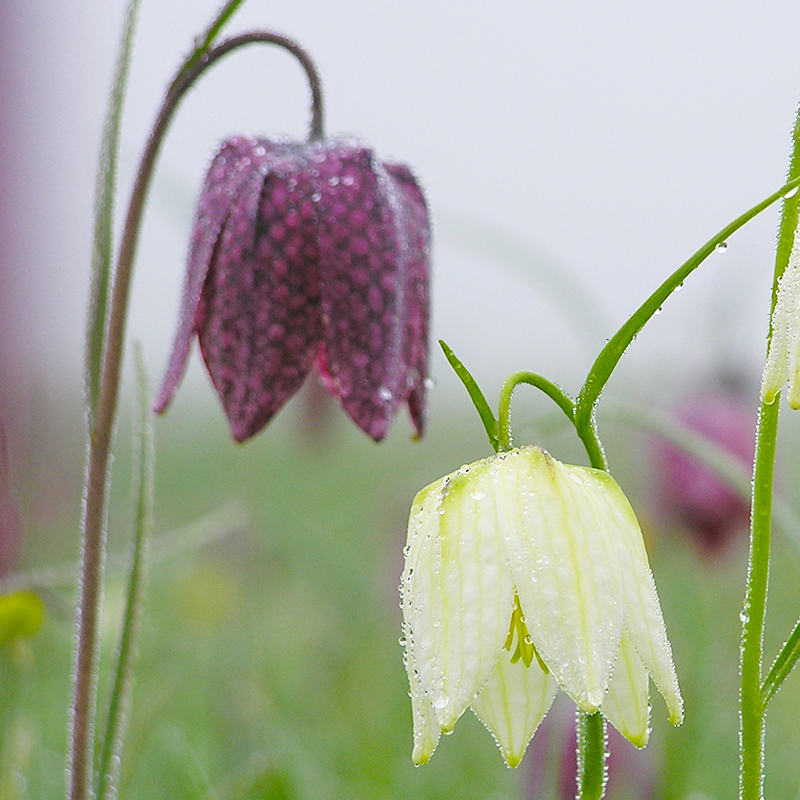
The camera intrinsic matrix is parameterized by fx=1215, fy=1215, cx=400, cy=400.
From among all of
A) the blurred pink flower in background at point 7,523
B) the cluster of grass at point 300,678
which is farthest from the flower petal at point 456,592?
the blurred pink flower in background at point 7,523

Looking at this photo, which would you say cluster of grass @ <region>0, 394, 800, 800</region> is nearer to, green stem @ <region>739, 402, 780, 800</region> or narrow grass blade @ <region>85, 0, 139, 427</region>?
narrow grass blade @ <region>85, 0, 139, 427</region>

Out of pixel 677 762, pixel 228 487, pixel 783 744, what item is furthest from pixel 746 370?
pixel 228 487

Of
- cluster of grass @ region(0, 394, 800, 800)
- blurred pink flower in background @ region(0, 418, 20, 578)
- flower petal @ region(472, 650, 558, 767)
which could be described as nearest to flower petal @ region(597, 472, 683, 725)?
flower petal @ region(472, 650, 558, 767)

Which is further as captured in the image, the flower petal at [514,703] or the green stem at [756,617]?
the flower petal at [514,703]

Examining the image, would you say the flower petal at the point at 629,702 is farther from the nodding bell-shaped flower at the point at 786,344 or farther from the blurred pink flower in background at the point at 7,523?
the blurred pink flower in background at the point at 7,523

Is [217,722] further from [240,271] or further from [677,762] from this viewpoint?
[240,271]

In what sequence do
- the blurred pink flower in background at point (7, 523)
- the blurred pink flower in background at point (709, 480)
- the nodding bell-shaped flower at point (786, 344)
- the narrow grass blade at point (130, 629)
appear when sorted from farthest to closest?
the blurred pink flower in background at point (709, 480) < the blurred pink flower in background at point (7, 523) < the narrow grass blade at point (130, 629) < the nodding bell-shaped flower at point (786, 344)
